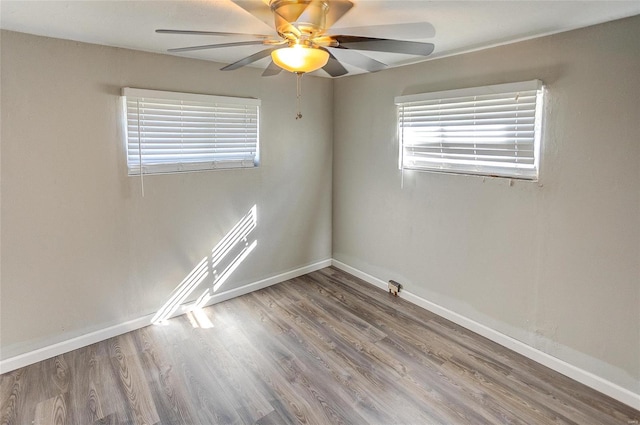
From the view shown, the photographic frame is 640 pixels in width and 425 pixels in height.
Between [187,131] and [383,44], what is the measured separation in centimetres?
190

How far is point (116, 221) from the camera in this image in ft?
8.96

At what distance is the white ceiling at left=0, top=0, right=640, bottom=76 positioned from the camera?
5.87 feet

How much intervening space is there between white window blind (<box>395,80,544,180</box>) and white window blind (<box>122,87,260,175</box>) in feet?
4.59

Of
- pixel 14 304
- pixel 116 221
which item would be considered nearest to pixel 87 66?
pixel 116 221

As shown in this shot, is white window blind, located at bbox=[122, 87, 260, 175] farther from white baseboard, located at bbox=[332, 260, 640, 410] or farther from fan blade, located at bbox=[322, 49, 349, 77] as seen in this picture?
white baseboard, located at bbox=[332, 260, 640, 410]

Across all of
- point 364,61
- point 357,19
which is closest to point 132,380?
point 364,61

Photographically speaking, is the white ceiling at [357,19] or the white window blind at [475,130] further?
the white window blind at [475,130]

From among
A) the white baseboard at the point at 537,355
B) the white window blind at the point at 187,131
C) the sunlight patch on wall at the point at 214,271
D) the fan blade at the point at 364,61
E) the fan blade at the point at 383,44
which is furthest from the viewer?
the sunlight patch on wall at the point at 214,271

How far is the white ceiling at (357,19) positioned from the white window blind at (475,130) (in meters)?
0.39

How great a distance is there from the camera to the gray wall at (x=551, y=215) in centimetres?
208

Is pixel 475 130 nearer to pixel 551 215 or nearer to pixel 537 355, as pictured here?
pixel 551 215

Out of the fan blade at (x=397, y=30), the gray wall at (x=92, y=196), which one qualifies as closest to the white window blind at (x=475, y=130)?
the fan blade at (x=397, y=30)

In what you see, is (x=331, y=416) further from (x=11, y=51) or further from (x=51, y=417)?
(x=11, y=51)

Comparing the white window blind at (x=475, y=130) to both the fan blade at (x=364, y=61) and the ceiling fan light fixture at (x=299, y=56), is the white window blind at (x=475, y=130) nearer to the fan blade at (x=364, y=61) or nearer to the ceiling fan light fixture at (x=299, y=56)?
the fan blade at (x=364, y=61)
